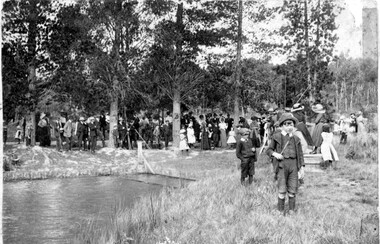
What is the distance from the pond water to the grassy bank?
76 cm

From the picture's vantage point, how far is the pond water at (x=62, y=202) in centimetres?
737

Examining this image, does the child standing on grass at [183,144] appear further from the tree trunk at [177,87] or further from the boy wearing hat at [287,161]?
the boy wearing hat at [287,161]

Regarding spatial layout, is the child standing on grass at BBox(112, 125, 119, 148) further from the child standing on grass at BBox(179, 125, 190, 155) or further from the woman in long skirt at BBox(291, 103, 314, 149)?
the woman in long skirt at BBox(291, 103, 314, 149)

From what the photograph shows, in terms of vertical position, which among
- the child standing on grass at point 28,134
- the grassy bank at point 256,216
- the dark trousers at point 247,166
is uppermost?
the child standing on grass at point 28,134

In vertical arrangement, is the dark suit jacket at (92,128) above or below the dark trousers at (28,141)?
above

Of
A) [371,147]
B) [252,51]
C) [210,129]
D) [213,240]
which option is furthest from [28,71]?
[213,240]

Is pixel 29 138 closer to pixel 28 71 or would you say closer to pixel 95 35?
pixel 28 71

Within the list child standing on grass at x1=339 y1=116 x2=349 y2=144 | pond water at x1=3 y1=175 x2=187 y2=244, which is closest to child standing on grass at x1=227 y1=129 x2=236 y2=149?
child standing on grass at x1=339 y1=116 x2=349 y2=144

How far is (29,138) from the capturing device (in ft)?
61.0

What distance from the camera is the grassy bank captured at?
5564 millimetres

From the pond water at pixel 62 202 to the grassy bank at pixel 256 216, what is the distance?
76cm

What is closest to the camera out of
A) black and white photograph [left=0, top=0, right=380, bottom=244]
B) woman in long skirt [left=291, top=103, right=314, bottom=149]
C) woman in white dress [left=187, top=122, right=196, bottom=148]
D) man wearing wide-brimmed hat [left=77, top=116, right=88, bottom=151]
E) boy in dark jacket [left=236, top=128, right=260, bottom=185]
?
boy in dark jacket [left=236, top=128, right=260, bottom=185]

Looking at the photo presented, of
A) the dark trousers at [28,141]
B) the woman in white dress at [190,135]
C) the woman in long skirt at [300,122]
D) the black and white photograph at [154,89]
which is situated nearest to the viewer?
the woman in long skirt at [300,122]

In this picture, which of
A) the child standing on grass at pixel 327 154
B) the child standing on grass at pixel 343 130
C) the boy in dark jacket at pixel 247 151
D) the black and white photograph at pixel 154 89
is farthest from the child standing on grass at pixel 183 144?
the boy in dark jacket at pixel 247 151
